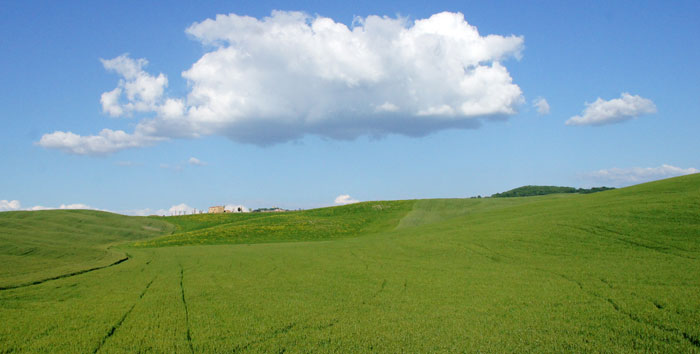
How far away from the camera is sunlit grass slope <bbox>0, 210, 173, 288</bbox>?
20.6m

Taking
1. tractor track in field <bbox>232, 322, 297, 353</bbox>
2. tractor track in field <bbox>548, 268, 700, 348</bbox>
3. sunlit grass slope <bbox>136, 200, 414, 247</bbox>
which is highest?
sunlit grass slope <bbox>136, 200, 414, 247</bbox>

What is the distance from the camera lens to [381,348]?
29.4 feet

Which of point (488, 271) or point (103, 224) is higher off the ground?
point (103, 224)

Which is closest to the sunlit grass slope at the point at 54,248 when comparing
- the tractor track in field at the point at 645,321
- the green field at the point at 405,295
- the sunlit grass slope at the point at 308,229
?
the green field at the point at 405,295

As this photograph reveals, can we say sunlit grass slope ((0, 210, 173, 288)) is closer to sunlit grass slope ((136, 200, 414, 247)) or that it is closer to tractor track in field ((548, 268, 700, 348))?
sunlit grass slope ((136, 200, 414, 247))

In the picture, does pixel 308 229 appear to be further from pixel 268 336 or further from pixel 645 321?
pixel 645 321

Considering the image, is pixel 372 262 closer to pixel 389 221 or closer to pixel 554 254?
pixel 554 254

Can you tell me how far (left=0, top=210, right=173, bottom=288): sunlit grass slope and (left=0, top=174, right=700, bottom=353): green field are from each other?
20 cm

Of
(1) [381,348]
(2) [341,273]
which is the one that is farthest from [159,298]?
(1) [381,348]

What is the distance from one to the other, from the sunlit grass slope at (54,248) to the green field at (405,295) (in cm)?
20

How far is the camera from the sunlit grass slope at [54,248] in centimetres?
2056

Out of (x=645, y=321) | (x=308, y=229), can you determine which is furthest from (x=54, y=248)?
(x=645, y=321)

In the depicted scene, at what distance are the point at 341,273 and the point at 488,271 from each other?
21.5 ft

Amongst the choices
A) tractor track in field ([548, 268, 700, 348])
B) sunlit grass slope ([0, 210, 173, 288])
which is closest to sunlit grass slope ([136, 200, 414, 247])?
sunlit grass slope ([0, 210, 173, 288])
